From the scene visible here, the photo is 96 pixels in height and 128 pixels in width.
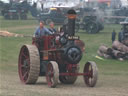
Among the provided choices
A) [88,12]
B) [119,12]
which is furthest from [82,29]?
[119,12]

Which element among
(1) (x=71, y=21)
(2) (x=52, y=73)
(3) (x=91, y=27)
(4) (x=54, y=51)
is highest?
(1) (x=71, y=21)

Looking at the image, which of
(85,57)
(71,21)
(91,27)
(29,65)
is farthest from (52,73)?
(91,27)

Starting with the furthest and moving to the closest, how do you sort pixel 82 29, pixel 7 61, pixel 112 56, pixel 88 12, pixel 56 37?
pixel 88 12
pixel 82 29
pixel 112 56
pixel 7 61
pixel 56 37

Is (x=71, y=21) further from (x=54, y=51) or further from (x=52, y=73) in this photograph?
(x=52, y=73)

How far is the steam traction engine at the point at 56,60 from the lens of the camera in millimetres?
11899

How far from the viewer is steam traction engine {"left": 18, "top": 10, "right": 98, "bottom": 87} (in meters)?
11.9

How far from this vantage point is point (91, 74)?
1238 cm

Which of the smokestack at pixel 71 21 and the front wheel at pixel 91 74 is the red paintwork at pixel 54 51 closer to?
the front wheel at pixel 91 74

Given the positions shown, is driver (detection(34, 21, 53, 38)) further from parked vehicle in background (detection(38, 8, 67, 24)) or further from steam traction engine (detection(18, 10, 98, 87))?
parked vehicle in background (detection(38, 8, 67, 24))

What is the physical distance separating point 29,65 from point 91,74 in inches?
71.2

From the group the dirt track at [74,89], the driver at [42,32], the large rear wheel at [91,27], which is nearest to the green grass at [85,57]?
the dirt track at [74,89]

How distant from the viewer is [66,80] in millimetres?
13297

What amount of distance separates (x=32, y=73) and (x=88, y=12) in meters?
26.9

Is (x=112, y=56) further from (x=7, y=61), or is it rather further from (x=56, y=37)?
(x=56, y=37)
